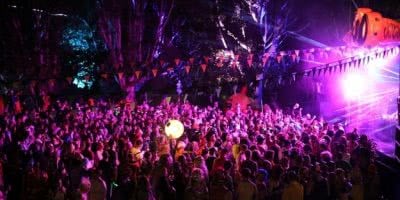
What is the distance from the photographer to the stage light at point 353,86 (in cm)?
2108

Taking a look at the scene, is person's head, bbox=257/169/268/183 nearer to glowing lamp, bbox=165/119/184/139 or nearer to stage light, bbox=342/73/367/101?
glowing lamp, bbox=165/119/184/139

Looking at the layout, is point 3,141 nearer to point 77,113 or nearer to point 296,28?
point 77,113

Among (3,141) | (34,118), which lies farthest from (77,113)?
(3,141)

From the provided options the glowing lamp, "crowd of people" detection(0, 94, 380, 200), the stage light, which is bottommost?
"crowd of people" detection(0, 94, 380, 200)

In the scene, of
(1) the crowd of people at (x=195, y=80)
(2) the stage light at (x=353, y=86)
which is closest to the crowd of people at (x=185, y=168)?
(2) the stage light at (x=353, y=86)

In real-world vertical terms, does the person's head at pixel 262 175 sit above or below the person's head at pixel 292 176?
below

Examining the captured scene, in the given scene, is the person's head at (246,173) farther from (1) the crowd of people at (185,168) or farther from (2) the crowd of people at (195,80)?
(2) the crowd of people at (195,80)

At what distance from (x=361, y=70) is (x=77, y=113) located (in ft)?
43.4

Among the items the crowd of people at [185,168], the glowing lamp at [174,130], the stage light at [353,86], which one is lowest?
the crowd of people at [185,168]

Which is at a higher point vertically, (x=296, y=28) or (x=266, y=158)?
(x=296, y=28)

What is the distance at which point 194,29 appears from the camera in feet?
82.5

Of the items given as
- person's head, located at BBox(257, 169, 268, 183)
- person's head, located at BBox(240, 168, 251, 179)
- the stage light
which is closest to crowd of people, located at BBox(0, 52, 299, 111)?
the stage light

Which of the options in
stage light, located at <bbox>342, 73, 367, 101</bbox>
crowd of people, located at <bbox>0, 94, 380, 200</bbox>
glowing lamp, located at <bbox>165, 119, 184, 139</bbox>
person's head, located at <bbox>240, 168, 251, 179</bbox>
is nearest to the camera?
person's head, located at <bbox>240, 168, 251, 179</bbox>

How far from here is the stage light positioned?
2108cm
